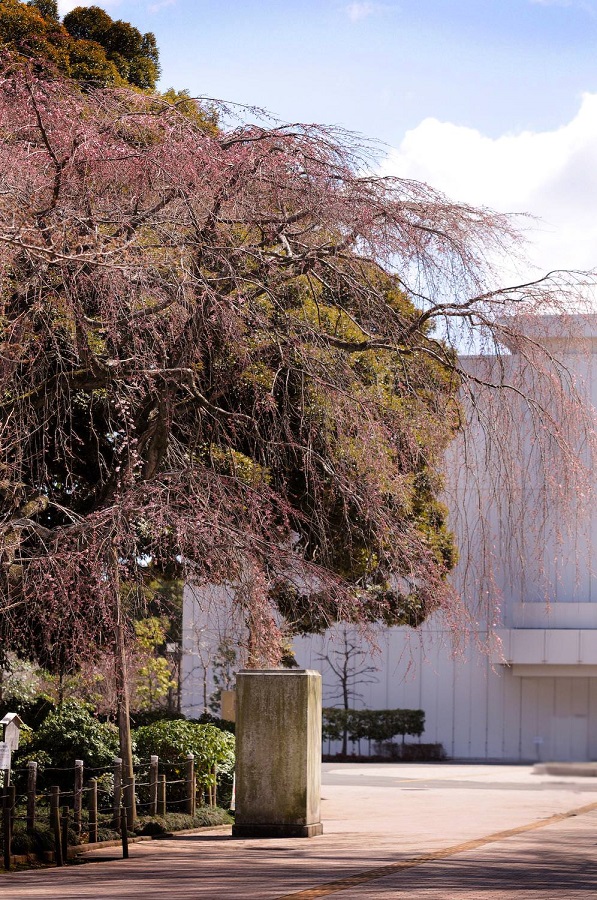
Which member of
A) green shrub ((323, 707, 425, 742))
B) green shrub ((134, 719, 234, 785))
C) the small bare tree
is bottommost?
green shrub ((323, 707, 425, 742))

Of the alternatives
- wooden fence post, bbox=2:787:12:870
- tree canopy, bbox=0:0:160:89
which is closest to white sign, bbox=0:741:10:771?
wooden fence post, bbox=2:787:12:870

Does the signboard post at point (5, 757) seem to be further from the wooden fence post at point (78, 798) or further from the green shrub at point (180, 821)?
the green shrub at point (180, 821)

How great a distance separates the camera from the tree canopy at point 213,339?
11.2m

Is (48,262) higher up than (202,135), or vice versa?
(202,135)

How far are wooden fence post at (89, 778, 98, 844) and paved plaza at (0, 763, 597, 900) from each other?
11.6 inches

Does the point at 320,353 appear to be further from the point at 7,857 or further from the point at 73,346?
the point at 7,857

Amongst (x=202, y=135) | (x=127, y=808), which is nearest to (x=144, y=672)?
(x=127, y=808)

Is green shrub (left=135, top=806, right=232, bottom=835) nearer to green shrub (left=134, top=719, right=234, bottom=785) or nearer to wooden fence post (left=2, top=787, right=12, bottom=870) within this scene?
green shrub (left=134, top=719, right=234, bottom=785)

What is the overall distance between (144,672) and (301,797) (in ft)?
22.7

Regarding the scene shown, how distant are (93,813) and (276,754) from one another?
219 centimetres

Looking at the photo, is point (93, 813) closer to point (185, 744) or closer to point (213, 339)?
point (185, 744)

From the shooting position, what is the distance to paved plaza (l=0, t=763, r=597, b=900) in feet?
30.2

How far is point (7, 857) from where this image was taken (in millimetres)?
11047

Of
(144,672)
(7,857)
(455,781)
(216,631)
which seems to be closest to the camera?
(7,857)
